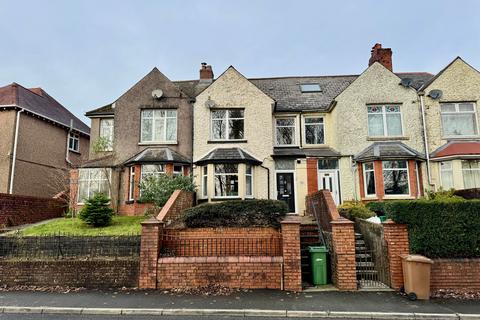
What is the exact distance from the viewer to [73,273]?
28.5ft

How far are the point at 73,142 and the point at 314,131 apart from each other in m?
17.6

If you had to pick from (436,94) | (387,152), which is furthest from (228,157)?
(436,94)

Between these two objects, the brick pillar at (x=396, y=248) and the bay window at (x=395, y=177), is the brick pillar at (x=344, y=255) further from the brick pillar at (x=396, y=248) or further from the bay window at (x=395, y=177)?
the bay window at (x=395, y=177)

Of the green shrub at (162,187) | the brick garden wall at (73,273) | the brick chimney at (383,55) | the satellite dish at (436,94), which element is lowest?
the brick garden wall at (73,273)

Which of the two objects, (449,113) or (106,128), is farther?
(106,128)

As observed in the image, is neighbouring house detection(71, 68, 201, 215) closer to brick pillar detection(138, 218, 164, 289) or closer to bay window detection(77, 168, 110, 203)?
bay window detection(77, 168, 110, 203)

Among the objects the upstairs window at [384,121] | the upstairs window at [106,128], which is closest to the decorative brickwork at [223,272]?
the upstairs window at [384,121]

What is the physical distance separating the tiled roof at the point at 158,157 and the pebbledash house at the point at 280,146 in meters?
0.05

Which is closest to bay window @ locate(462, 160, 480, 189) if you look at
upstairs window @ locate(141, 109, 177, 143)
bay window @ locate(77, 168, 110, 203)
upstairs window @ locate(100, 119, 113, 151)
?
upstairs window @ locate(141, 109, 177, 143)

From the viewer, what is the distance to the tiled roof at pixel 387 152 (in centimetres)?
1550

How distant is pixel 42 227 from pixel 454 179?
1843 cm

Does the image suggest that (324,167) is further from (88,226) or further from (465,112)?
(88,226)

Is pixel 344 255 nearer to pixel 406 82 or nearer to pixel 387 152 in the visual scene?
pixel 387 152

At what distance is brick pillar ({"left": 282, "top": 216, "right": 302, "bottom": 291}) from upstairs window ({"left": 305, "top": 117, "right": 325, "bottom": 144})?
1039 cm
